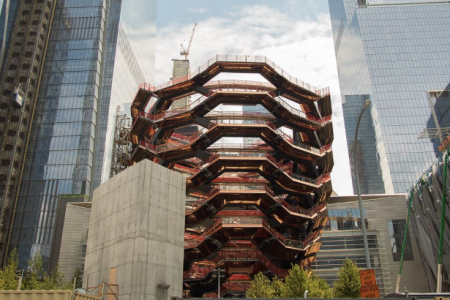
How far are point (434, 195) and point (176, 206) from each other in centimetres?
3220

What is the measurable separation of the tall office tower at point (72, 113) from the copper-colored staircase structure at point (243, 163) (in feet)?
131

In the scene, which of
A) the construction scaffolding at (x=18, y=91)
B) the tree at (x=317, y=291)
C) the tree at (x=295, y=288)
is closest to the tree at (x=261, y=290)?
the tree at (x=295, y=288)

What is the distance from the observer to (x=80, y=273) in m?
70.1

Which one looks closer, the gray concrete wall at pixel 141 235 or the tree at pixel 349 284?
the gray concrete wall at pixel 141 235

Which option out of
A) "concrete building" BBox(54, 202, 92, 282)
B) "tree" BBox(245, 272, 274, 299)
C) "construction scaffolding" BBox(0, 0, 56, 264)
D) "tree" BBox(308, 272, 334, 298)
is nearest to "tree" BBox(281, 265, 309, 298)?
"tree" BBox(308, 272, 334, 298)

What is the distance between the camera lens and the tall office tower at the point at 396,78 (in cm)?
12612

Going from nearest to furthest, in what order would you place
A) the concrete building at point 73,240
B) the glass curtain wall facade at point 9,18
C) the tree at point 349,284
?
the tree at point 349,284 → the concrete building at point 73,240 → the glass curtain wall facade at point 9,18

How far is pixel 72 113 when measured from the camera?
104m

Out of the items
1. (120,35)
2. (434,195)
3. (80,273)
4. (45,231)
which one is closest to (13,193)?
(45,231)

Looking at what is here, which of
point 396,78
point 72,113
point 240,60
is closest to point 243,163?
point 240,60

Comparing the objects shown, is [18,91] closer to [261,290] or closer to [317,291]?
[261,290]

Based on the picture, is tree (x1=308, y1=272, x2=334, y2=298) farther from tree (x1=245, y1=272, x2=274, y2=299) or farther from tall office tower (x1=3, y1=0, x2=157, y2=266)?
tall office tower (x1=3, y1=0, x2=157, y2=266)

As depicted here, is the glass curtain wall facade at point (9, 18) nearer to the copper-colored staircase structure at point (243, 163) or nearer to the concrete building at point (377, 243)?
the copper-colored staircase structure at point (243, 163)

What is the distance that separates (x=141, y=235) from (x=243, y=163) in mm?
25133
